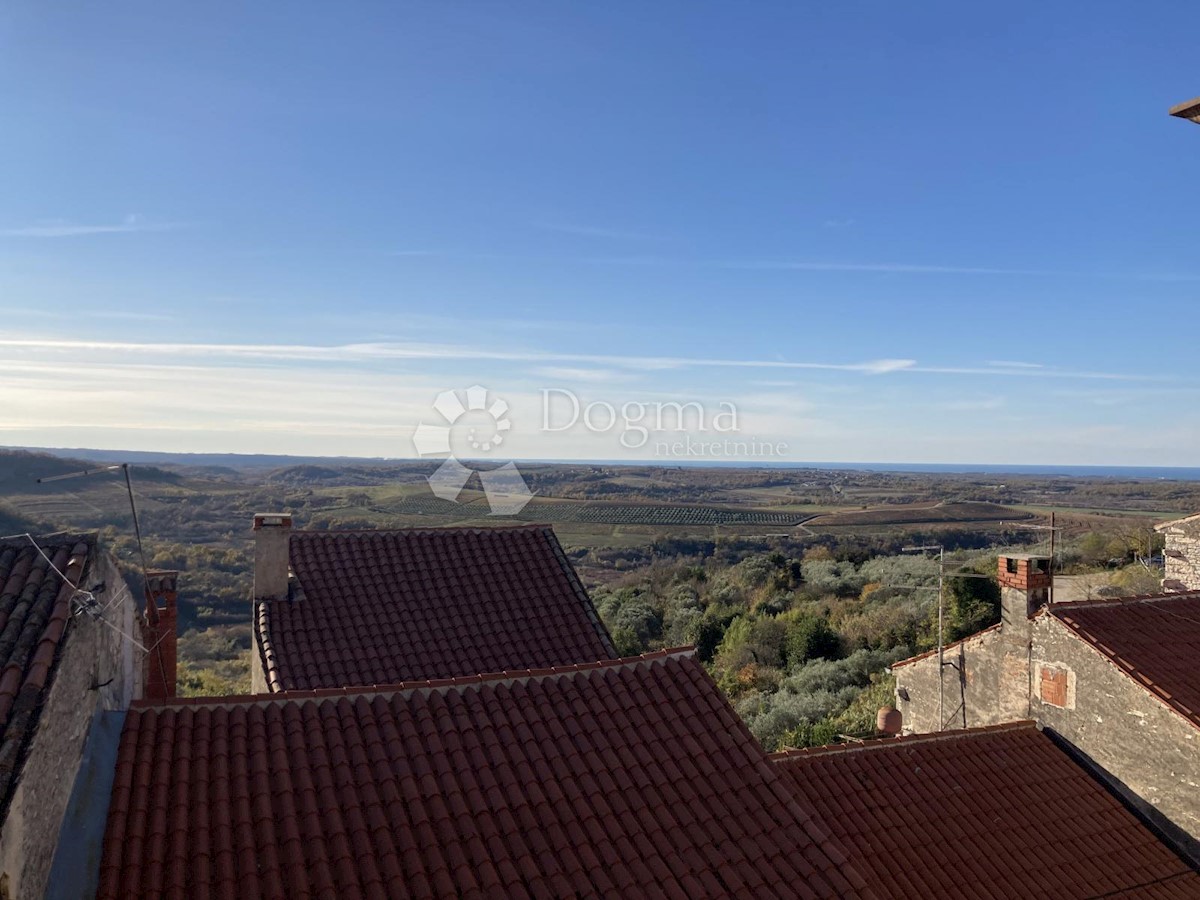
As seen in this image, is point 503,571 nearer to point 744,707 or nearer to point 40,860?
point 40,860

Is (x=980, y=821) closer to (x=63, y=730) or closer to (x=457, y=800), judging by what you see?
(x=457, y=800)

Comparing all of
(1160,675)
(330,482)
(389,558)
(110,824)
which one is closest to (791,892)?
(110,824)

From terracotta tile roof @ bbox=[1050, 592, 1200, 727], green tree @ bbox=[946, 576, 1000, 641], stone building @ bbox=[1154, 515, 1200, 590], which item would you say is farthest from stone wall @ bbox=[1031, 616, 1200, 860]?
stone building @ bbox=[1154, 515, 1200, 590]

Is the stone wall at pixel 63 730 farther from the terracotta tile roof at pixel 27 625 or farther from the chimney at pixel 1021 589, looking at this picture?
the chimney at pixel 1021 589

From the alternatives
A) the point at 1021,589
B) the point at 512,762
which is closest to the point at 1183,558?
the point at 1021,589

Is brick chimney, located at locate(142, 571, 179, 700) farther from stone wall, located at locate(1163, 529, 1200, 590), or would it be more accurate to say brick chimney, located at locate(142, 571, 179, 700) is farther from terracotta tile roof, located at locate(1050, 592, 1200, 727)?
stone wall, located at locate(1163, 529, 1200, 590)

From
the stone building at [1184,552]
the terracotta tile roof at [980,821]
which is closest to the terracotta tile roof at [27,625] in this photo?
the terracotta tile roof at [980,821]
